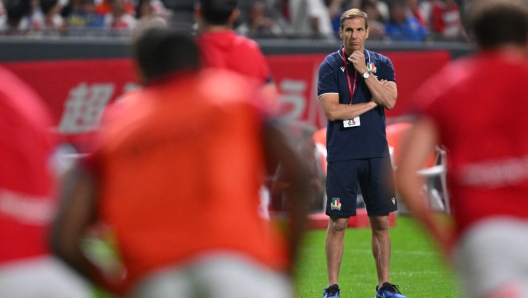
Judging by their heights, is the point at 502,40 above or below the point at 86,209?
above

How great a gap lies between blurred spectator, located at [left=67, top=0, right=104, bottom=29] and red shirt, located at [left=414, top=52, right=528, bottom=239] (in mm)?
15656

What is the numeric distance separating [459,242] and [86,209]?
1350 millimetres

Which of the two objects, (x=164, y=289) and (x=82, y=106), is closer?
(x=164, y=289)

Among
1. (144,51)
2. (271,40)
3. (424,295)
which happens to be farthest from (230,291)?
(271,40)

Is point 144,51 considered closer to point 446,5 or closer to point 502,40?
point 502,40

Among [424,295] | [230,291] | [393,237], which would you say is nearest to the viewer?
[230,291]

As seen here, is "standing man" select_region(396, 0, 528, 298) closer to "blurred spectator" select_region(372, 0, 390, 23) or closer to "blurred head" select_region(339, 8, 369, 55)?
"blurred head" select_region(339, 8, 369, 55)

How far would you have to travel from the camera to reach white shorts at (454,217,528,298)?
379 cm

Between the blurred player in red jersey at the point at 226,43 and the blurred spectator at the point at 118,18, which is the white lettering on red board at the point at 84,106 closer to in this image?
the blurred spectator at the point at 118,18

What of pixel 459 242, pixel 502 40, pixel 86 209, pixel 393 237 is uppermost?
pixel 502 40

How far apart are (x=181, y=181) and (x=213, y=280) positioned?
1.14 ft

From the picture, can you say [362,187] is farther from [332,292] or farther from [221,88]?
[221,88]

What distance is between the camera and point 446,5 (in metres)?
23.2

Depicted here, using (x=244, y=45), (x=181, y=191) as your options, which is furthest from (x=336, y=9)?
(x=181, y=191)
